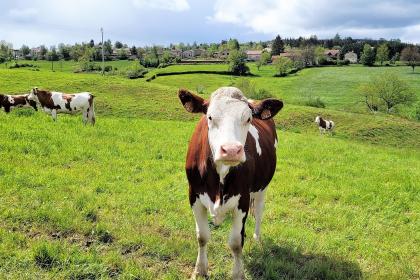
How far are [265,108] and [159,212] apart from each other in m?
3.55

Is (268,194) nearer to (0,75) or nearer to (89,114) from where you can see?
(89,114)

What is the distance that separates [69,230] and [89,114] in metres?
13.7

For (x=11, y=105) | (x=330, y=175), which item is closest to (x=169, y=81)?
(x=11, y=105)

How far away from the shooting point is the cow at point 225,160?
4.50 meters

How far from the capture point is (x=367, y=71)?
112 meters

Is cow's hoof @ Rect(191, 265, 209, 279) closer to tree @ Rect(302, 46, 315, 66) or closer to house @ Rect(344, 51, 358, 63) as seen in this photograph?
tree @ Rect(302, 46, 315, 66)

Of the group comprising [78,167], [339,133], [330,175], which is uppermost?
[78,167]

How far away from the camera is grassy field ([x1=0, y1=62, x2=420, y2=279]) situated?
19.3 ft

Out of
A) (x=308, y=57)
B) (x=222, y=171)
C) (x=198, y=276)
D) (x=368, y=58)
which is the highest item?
(x=308, y=57)

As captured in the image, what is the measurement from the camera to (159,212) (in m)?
7.92

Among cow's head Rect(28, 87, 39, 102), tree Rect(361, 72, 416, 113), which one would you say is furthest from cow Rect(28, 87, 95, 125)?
tree Rect(361, 72, 416, 113)

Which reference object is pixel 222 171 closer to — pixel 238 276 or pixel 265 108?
pixel 265 108

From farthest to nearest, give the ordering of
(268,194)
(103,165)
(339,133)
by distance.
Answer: (339,133) < (103,165) < (268,194)

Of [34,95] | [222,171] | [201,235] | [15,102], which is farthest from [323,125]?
[222,171]
